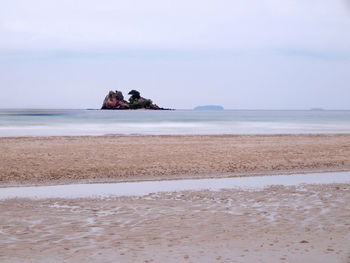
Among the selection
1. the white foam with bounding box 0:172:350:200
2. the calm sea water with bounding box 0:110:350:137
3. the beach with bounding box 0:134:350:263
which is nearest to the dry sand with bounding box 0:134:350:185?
Answer: the beach with bounding box 0:134:350:263

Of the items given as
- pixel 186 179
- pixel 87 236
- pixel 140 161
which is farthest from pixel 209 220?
pixel 140 161

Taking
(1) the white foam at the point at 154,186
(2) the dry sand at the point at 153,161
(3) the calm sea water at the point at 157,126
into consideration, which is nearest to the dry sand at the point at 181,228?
(1) the white foam at the point at 154,186

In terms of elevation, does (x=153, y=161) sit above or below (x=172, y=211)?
above

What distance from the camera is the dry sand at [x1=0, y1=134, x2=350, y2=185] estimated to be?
1385 cm

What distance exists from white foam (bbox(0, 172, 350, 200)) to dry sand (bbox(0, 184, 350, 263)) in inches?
32.4

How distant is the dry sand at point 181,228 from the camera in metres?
6.05

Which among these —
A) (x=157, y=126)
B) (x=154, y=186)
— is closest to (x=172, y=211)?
(x=154, y=186)

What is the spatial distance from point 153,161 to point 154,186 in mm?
4867

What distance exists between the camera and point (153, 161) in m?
16.8

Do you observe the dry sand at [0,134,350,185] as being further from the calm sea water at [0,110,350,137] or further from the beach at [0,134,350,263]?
the calm sea water at [0,110,350,137]

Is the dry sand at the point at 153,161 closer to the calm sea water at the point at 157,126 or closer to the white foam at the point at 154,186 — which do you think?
the white foam at the point at 154,186

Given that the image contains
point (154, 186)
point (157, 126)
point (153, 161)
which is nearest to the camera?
point (154, 186)

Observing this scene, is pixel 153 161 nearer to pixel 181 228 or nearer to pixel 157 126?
pixel 181 228

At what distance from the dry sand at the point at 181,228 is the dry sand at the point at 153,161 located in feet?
12.4
